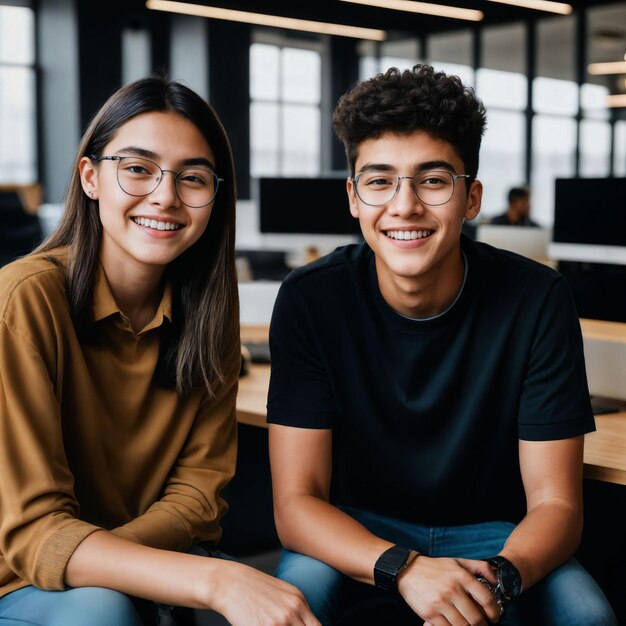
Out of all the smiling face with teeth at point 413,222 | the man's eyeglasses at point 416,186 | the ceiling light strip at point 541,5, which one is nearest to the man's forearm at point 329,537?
the smiling face with teeth at point 413,222

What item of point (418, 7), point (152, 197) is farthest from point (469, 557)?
point (418, 7)

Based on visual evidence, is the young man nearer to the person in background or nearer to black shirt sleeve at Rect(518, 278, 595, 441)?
black shirt sleeve at Rect(518, 278, 595, 441)

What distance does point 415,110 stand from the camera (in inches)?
64.2

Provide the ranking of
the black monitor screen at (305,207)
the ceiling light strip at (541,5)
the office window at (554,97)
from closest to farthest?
the black monitor screen at (305,207) < the ceiling light strip at (541,5) < the office window at (554,97)

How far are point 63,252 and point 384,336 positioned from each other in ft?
2.00

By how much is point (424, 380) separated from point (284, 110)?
33.1 feet

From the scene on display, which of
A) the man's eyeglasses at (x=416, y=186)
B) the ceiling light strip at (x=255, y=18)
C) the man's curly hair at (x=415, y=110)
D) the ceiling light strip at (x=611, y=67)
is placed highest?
the ceiling light strip at (x=611, y=67)

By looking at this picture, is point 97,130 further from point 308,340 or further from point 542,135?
point 542,135

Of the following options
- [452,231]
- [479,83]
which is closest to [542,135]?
[479,83]

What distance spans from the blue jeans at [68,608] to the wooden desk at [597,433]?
0.67 m

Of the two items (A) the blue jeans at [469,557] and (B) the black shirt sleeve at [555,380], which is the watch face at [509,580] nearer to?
(A) the blue jeans at [469,557]

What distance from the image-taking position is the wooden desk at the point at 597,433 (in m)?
1.68

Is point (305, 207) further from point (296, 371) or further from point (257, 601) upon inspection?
point (257, 601)

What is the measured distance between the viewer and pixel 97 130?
5.22 feet
